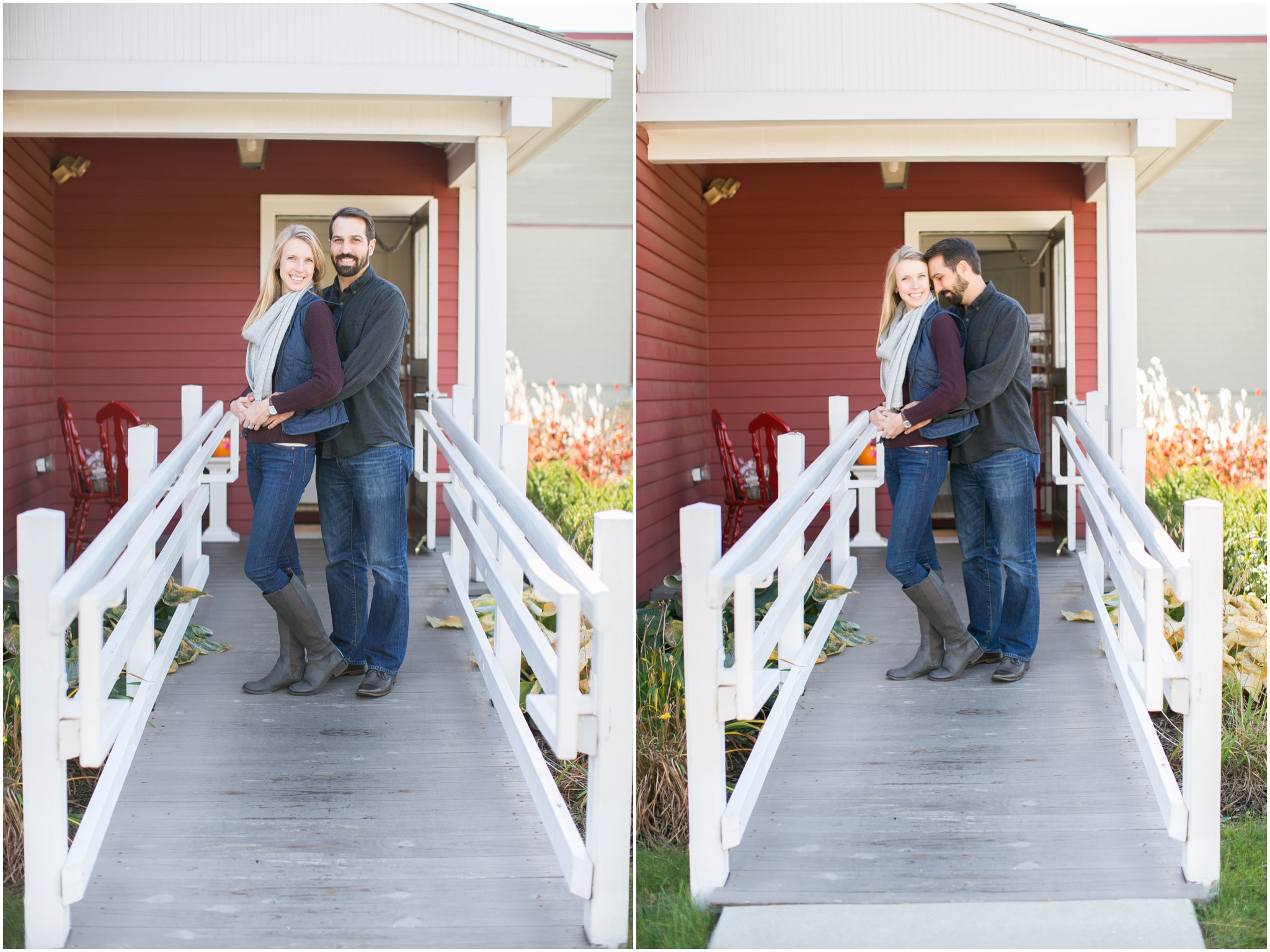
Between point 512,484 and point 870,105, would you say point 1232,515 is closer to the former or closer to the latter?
point 870,105

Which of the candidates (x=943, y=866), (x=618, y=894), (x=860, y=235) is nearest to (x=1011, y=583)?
(x=943, y=866)

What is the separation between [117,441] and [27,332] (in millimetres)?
771

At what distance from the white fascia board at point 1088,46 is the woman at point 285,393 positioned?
2.97m

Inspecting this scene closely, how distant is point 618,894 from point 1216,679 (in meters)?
1.48

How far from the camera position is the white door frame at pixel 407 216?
6.94m

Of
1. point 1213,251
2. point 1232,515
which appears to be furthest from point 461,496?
point 1213,251

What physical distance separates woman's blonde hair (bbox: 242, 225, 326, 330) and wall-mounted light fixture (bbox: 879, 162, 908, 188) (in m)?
3.95

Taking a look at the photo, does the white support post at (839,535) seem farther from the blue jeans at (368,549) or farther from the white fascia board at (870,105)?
the blue jeans at (368,549)

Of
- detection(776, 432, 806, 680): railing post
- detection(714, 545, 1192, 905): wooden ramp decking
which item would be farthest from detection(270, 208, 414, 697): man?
detection(714, 545, 1192, 905): wooden ramp decking

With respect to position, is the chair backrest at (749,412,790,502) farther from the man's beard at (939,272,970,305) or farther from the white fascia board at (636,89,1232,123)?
the man's beard at (939,272,970,305)

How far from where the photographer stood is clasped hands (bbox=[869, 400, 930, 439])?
150 inches

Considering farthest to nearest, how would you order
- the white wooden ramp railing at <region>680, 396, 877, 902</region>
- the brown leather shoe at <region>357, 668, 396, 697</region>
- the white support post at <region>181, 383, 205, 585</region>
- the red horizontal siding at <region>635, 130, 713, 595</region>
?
1. the red horizontal siding at <region>635, 130, 713, 595</region>
2. the white support post at <region>181, 383, 205, 585</region>
3. the brown leather shoe at <region>357, 668, 396, 697</region>
4. the white wooden ramp railing at <region>680, 396, 877, 902</region>

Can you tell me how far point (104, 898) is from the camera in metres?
2.64

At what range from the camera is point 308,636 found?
378 cm
